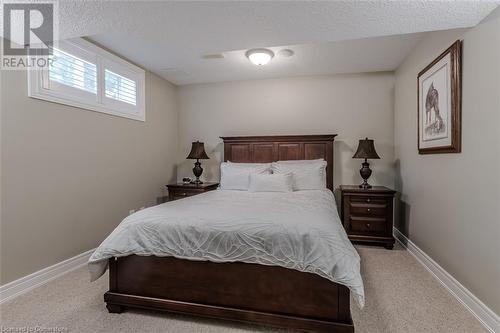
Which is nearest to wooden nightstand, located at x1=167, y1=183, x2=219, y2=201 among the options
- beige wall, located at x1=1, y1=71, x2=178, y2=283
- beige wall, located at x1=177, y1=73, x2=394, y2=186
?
beige wall, located at x1=1, y1=71, x2=178, y2=283

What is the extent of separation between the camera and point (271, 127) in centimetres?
411

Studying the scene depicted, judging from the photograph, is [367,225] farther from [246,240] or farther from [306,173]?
[246,240]

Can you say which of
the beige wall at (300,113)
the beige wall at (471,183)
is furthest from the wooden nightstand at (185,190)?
the beige wall at (471,183)

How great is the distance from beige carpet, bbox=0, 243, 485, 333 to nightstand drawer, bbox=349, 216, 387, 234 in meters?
0.87

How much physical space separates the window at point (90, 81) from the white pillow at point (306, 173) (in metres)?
2.23

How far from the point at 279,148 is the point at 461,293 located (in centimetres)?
265

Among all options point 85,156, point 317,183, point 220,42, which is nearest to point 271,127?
point 317,183

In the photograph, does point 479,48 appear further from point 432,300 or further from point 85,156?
point 85,156

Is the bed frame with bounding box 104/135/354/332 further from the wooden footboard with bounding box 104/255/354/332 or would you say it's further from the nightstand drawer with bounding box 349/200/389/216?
the nightstand drawer with bounding box 349/200/389/216

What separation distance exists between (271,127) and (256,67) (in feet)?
3.26

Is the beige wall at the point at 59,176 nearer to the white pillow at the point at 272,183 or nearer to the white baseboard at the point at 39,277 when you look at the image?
the white baseboard at the point at 39,277

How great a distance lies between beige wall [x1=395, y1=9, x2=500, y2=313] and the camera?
1.69 metres

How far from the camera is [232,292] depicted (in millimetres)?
1705

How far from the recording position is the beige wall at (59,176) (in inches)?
81.7
